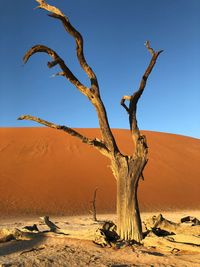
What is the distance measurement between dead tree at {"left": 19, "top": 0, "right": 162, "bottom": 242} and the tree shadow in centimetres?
178

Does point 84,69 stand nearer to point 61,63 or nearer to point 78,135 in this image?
point 61,63

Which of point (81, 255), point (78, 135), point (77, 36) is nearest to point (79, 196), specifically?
point (78, 135)

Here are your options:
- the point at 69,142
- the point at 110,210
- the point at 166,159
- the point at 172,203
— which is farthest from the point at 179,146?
the point at 110,210

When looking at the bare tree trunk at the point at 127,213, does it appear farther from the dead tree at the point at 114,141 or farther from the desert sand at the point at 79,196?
the desert sand at the point at 79,196

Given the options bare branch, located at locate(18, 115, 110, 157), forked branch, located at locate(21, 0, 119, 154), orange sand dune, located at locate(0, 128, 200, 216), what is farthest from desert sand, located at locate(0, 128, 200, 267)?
forked branch, located at locate(21, 0, 119, 154)

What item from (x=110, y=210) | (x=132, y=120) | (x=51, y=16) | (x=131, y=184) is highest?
(x=51, y=16)

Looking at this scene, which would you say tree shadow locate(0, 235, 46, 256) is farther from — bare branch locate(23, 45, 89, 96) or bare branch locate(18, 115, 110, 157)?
bare branch locate(23, 45, 89, 96)

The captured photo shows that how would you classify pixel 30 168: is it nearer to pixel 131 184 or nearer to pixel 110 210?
pixel 110 210

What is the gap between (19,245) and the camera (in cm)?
848

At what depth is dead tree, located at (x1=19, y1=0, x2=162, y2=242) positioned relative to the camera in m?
8.44

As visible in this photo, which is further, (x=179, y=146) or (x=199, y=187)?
(x=179, y=146)

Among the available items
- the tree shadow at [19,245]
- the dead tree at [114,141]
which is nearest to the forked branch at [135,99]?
the dead tree at [114,141]

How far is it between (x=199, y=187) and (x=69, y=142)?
1531cm

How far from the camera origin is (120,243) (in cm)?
791
